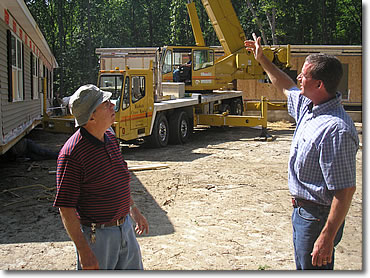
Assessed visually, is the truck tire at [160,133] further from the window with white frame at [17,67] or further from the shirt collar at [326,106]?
the shirt collar at [326,106]

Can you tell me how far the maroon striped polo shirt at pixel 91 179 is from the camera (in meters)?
2.82

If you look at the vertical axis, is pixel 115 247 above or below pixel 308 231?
below

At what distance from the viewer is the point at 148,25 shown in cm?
4181

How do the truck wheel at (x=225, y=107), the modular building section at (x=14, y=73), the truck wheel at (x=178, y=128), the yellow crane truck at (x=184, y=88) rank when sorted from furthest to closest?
the truck wheel at (x=225, y=107)
the truck wheel at (x=178, y=128)
the yellow crane truck at (x=184, y=88)
the modular building section at (x=14, y=73)

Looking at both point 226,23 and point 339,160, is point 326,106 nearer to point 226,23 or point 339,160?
point 339,160

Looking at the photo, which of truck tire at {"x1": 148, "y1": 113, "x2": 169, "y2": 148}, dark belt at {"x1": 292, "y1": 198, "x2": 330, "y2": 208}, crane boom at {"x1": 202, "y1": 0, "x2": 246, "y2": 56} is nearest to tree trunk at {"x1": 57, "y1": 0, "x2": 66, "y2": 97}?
crane boom at {"x1": 202, "y1": 0, "x2": 246, "y2": 56}

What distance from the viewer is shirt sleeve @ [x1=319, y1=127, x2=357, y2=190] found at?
2.80 m

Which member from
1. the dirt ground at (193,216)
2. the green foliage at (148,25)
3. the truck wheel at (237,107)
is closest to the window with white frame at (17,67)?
the dirt ground at (193,216)

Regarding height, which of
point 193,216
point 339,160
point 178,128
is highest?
point 339,160

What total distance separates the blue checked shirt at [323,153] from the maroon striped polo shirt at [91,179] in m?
1.17

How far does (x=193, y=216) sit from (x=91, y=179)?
4.39 metres

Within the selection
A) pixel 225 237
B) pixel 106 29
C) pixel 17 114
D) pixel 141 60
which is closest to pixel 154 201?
pixel 225 237

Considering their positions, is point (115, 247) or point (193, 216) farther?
point (193, 216)

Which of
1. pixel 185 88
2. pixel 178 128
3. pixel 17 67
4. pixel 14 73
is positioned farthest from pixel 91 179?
pixel 185 88
